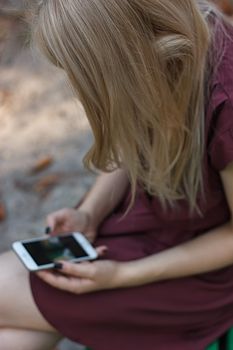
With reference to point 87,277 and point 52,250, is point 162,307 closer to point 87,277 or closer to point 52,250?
point 87,277

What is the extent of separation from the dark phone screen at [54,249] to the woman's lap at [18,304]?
0.04 metres

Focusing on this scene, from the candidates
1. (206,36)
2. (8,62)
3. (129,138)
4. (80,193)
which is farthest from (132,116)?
(8,62)

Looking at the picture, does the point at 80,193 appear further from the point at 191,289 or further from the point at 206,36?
the point at 206,36

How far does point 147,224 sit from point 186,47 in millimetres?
393

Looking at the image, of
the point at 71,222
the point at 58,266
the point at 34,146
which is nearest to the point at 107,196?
the point at 71,222

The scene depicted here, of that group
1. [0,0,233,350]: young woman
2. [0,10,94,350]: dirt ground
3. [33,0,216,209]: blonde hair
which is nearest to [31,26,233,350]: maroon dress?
[0,0,233,350]: young woman

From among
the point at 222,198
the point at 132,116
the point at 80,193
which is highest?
the point at 132,116

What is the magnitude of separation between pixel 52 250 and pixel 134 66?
0.45 metres

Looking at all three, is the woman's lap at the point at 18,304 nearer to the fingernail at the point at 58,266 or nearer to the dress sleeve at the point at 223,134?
the fingernail at the point at 58,266

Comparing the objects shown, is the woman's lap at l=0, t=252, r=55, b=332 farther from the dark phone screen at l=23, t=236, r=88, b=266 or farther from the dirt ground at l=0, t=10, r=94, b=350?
the dirt ground at l=0, t=10, r=94, b=350

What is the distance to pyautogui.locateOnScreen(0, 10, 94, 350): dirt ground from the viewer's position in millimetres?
2252

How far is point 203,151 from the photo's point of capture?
1.29 metres

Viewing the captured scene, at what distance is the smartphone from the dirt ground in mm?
577

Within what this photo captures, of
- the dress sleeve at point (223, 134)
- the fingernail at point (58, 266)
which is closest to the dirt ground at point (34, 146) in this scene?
the fingernail at point (58, 266)
